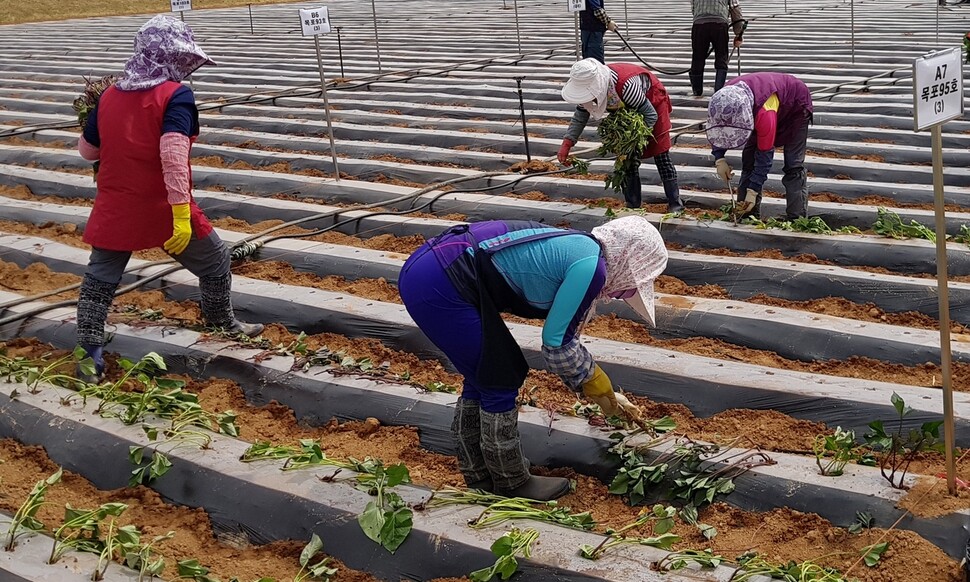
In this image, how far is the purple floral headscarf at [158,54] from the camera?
4.20 meters

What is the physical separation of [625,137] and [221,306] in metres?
2.47

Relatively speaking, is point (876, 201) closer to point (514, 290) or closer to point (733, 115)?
point (733, 115)

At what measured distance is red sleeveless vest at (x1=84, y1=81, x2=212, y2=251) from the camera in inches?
168

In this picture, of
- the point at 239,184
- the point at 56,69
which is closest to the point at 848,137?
the point at 239,184

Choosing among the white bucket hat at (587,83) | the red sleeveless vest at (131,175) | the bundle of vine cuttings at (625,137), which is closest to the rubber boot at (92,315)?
the red sleeveless vest at (131,175)

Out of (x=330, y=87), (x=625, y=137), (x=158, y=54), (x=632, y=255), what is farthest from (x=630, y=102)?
(x=330, y=87)

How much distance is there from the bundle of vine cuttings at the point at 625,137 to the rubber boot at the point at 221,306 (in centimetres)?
231

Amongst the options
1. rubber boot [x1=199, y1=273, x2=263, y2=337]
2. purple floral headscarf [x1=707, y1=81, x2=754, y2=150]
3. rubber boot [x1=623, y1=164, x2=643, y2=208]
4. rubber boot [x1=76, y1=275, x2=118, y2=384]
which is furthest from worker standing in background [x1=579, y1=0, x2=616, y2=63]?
rubber boot [x1=76, y1=275, x2=118, y2=384]

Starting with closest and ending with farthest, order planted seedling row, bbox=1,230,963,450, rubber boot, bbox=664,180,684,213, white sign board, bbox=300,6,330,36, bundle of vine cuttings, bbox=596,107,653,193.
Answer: planted seedling row, bbox=1,230,963,450 < bundle of vine cuttings, bbox=596,107,653,193 < rubber boot, bbox=664,180,684,213 < white sign board, bbox=300,6,330,36

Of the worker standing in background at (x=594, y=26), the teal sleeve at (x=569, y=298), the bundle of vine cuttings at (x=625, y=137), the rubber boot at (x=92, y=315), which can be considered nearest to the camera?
the teal sleeve at (x=569, y=298)

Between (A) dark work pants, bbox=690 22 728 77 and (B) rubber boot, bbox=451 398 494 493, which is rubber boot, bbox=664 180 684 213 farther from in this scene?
(B) rubber boot, bbox=451 398 494 493

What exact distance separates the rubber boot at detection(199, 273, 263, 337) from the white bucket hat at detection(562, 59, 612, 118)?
206 centimetres

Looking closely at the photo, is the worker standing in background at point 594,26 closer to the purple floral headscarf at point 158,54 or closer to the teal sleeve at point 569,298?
the purple floral headscarf at point 158,54

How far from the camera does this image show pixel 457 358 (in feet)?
10.4
